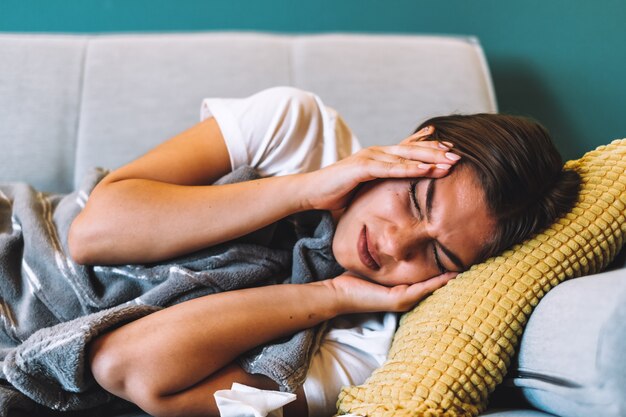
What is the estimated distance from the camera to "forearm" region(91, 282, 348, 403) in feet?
2.61

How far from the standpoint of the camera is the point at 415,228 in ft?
2.85

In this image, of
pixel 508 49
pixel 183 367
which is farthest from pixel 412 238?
pixel 508 49

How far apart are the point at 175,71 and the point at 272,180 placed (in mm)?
635

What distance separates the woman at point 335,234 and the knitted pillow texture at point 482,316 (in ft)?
0.11

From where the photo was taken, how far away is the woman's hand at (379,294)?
930 mm

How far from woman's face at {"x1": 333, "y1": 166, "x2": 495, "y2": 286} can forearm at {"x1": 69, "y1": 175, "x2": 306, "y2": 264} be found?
0.12m

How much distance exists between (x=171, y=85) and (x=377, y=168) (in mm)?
749

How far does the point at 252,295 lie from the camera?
902 mm

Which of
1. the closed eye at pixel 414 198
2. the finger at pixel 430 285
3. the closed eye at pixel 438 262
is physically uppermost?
the closed eye at pixel 414 198

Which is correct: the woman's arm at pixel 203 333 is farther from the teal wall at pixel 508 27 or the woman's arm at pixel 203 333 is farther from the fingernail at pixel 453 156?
the teal wall at pixel 508 27

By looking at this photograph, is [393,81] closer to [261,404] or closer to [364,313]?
[364,313]

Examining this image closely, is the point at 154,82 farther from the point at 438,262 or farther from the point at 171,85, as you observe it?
the point at 438,262

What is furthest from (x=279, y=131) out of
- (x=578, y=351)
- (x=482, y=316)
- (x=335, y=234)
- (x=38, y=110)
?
(x=38, y=110)

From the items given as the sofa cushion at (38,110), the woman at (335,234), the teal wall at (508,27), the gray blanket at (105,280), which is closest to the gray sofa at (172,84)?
the sofa cushion at (38,110)
